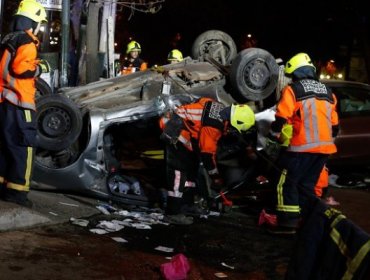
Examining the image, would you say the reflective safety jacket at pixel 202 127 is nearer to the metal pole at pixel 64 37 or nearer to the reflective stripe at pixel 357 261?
the metal pole at pixel 64 37

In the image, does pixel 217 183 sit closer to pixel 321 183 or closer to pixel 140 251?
pixel 321 183

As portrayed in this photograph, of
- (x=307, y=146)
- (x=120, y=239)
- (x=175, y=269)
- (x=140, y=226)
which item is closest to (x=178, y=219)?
(x=140, y=226)

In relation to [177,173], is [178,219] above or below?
below

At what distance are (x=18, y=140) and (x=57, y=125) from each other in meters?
0.75

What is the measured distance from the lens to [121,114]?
6324mm

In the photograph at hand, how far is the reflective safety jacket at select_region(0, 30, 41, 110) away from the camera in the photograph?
17.7 ft

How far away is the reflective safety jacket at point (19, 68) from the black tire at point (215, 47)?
10.8 feet

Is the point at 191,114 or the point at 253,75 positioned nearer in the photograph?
the point at 191,114

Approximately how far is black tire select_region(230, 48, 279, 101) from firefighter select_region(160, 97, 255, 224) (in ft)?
1.99

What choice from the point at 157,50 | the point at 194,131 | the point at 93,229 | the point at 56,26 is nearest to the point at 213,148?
the point at 194,131

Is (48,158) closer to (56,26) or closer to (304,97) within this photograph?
(304,97)

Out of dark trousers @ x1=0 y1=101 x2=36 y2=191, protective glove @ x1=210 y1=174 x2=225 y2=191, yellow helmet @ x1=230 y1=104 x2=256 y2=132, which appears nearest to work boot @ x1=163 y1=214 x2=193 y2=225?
protective glove @ x1=210 y1=174 x2=225 y2=191

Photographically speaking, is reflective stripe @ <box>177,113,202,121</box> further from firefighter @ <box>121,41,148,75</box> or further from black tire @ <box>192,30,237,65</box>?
firefighter @ <box>121,41,148,75</box>

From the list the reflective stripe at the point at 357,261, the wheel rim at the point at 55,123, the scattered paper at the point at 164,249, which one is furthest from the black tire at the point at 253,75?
the reflective stripe at the point at 357,261
